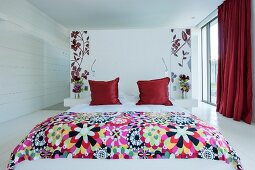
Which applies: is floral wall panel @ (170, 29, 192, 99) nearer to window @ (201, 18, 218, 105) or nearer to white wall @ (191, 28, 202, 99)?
window @ (201, 18, 218, 105)

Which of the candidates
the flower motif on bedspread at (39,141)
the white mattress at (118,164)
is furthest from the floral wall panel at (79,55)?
the white mattress at (118,164)

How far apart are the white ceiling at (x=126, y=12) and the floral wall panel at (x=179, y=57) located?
3.57 feet

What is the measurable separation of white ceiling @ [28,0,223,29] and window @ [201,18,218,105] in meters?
0.45

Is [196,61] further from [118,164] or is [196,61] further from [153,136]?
[118,164]

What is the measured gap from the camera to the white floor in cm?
220

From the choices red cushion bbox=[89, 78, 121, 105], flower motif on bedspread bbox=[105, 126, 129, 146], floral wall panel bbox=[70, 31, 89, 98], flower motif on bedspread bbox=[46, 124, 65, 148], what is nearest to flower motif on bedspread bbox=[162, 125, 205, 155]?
flower motif on bedspread bbox=[105, 126, 129, 146]

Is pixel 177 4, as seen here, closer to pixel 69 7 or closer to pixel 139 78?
pixel 139 78

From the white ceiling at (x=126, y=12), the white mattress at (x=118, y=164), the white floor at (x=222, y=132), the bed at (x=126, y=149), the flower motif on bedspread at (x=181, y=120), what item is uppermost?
the white ceiling at (x=126, y=12)

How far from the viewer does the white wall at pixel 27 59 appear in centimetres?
407

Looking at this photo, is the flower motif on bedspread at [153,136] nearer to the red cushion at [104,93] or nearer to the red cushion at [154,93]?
the red cushion at [154,93]

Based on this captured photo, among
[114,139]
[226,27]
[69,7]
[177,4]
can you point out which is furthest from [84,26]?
[114,139]

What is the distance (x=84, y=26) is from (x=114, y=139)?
5.59m

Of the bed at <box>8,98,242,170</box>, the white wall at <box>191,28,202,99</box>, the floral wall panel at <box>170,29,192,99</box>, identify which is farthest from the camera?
the white wall at <box>191,28,202,99</box>

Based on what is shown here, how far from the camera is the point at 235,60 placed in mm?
4062
